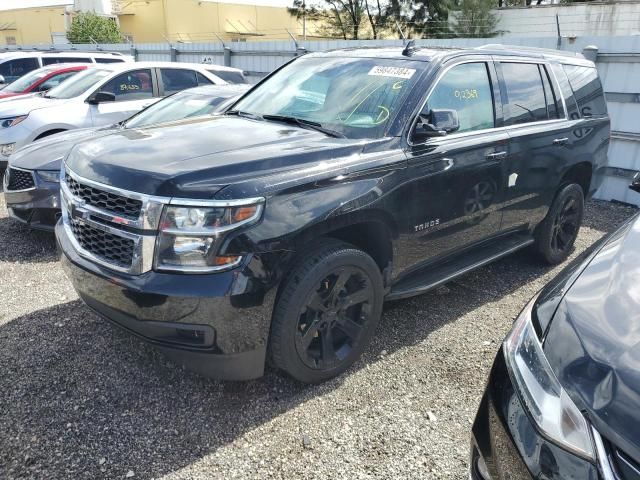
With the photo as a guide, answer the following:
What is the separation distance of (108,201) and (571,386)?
2203mm

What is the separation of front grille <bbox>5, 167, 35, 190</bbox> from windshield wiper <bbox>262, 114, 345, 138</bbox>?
2716mm

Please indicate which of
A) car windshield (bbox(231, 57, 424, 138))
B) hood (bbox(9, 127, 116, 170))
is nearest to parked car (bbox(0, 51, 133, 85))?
hood (bbox(9, 127, 116, 170))

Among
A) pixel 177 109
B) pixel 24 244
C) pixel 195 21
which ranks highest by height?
pixel 195 21

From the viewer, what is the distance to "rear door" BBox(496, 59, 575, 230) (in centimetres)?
400

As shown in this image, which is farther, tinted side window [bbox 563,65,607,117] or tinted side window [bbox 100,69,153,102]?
A: tinted side window [bbox 100,69,153,102]

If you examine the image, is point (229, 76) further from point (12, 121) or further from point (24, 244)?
point (24, 244)

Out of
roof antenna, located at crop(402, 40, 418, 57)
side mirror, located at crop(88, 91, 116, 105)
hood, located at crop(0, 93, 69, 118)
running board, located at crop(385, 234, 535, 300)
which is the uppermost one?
roof antenna, located at crop(402, 40, 418, 57)

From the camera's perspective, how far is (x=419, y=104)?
327 cm

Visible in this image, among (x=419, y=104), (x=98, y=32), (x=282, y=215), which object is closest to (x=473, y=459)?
(x=282, y=215)

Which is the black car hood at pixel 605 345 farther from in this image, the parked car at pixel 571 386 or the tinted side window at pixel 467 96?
the tinted side window at pixel 467 96

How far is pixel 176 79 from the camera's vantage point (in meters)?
8.42

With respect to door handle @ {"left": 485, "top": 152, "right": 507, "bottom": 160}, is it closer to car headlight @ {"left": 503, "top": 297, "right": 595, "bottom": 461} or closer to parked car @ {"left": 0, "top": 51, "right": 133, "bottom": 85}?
car headlight @ {"left": 503, "top": 297, "right": 595, "bottom": 461}

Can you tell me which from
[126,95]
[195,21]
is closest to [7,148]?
[126,95]

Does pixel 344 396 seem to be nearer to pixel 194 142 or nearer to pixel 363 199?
pixel 363 199
